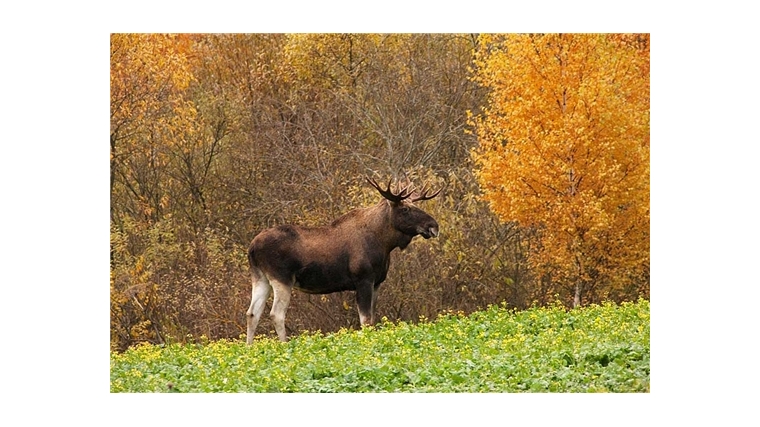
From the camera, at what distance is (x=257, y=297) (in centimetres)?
1856

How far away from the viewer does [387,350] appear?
52.4 feet

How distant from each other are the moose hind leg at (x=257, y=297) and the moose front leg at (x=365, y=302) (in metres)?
1.36

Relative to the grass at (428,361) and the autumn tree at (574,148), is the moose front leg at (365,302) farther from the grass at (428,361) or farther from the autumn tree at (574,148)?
the autumn tree at (574,148)

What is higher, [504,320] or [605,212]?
[605,212]

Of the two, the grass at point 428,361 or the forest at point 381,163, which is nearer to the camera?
the grass at point 428,361

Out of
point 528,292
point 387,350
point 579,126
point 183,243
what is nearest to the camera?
point 387,350

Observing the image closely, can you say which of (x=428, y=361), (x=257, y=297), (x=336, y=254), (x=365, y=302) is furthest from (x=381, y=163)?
(x=428, y=361)

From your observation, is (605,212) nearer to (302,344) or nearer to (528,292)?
(528,292)

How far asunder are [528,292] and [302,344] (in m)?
7.03

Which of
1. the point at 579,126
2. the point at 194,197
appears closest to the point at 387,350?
the point at 579,126

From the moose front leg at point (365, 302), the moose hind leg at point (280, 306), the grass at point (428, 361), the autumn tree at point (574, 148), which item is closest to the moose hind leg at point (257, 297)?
the moose hind leg at point (280, 306)

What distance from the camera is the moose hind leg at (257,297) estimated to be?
18344mm

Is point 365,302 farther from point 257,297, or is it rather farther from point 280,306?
point 257,297

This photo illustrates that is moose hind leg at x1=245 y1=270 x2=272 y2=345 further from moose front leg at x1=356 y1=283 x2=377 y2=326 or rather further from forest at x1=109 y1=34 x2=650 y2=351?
forest at x1=109 y1=34 x2=650 y2=351
